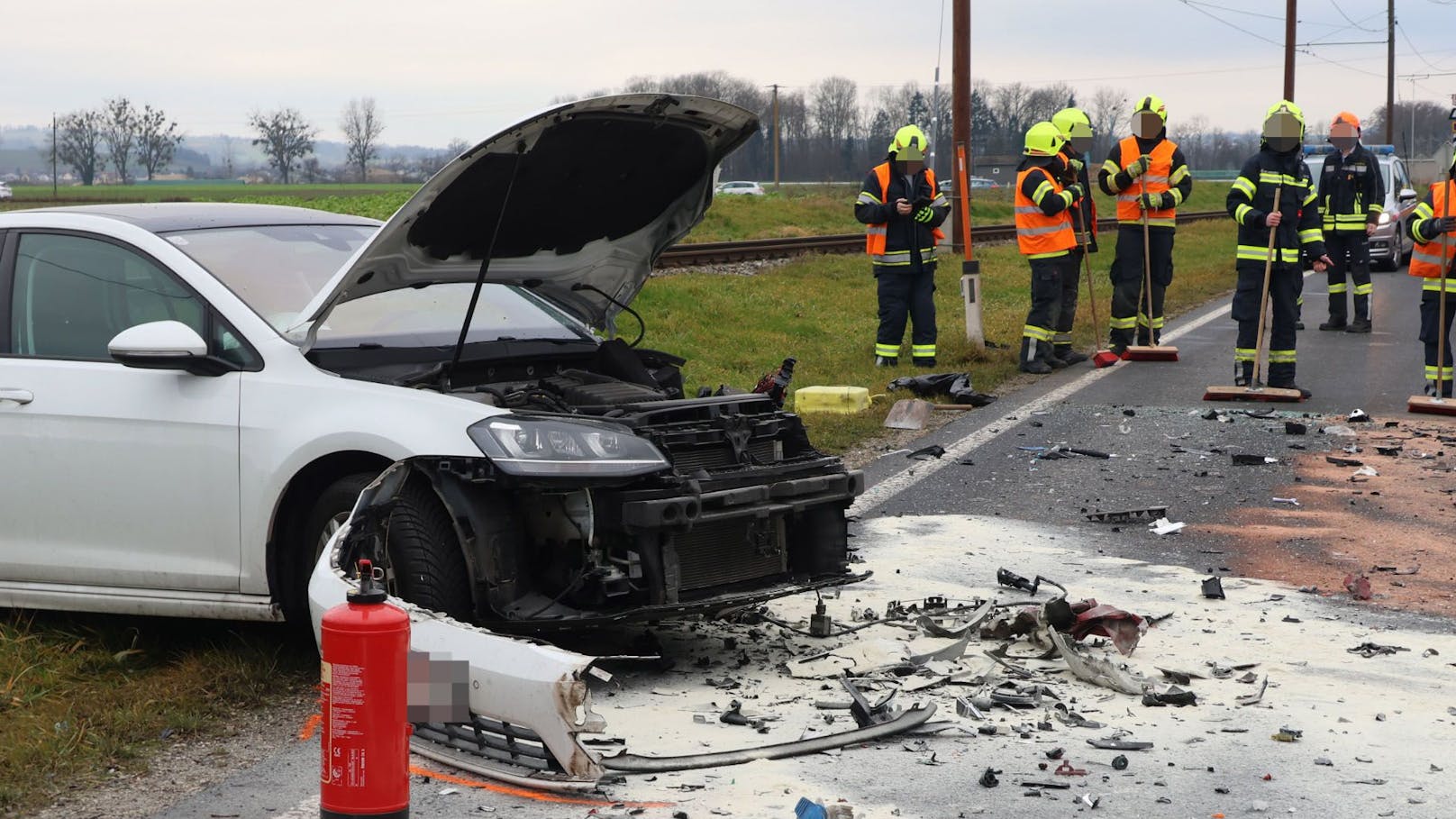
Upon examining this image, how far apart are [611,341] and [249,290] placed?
4.83 feet

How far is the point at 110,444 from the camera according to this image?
211 inches

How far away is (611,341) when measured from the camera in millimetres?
6371

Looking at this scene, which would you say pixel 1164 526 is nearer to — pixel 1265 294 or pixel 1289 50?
pixel 1265 294

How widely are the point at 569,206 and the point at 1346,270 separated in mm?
13422

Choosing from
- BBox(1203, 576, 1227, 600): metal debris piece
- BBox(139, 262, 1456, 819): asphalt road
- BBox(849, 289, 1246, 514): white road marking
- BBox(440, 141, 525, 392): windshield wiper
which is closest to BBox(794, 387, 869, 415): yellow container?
BBox(139, 262, 1456, 819): asphalt road

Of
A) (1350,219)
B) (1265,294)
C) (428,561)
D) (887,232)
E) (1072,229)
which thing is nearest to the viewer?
(428,561)

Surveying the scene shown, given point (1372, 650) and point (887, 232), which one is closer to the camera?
point (1372, 650)

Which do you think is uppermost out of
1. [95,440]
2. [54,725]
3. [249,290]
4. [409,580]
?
[249,290]

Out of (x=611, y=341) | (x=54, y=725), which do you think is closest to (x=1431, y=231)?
(x=611, y=341)

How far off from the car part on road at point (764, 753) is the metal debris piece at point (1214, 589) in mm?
2049

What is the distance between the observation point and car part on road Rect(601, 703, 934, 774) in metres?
4.31

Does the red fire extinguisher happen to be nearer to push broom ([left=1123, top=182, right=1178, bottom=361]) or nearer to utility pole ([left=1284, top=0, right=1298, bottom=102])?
push broom ([left=1123, top=182, right=1178, bottom=361])

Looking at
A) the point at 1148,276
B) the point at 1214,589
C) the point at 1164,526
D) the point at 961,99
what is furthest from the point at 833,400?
the point at 961,99

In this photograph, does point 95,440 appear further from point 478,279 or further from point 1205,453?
point 1205,453
